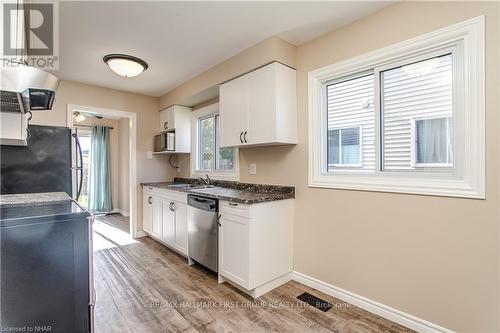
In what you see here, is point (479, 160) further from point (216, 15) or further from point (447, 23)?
point (216, 15)

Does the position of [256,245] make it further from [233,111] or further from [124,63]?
[124,63]

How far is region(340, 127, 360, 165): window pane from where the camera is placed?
2.23 metres

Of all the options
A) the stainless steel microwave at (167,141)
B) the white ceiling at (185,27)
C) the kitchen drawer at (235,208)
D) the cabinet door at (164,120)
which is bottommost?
the kitchen drawer at (235,208)

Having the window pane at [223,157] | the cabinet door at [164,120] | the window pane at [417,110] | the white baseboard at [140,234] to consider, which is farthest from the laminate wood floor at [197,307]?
the cabinet door at [164,120]

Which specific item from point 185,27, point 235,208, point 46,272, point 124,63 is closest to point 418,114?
point 235,208

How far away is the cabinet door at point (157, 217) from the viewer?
11.9 feet

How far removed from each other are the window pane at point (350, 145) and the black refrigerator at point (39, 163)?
286 centimetres

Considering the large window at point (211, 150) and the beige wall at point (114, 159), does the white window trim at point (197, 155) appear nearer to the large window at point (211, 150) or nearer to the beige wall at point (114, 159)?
the large window at point (211, 150)

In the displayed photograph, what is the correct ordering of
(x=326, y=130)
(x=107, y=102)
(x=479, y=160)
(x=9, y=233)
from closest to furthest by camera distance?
(x=9, y=233) < (x=479, y=160) < (x=326, y=130) < (x=107, y=102)

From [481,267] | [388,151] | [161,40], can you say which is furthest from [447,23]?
[161,40]

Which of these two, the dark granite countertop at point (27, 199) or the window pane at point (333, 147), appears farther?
the window pane at point (333, 147)

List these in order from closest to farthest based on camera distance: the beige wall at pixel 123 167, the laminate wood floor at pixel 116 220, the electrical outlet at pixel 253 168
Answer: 1. the electrical outlet at pixel 253 168
2. the laminate wood floor at pixel 116 220
3. the beige wall at pixel 123 167

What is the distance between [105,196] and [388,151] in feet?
20.0

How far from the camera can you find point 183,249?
10.1 feet
